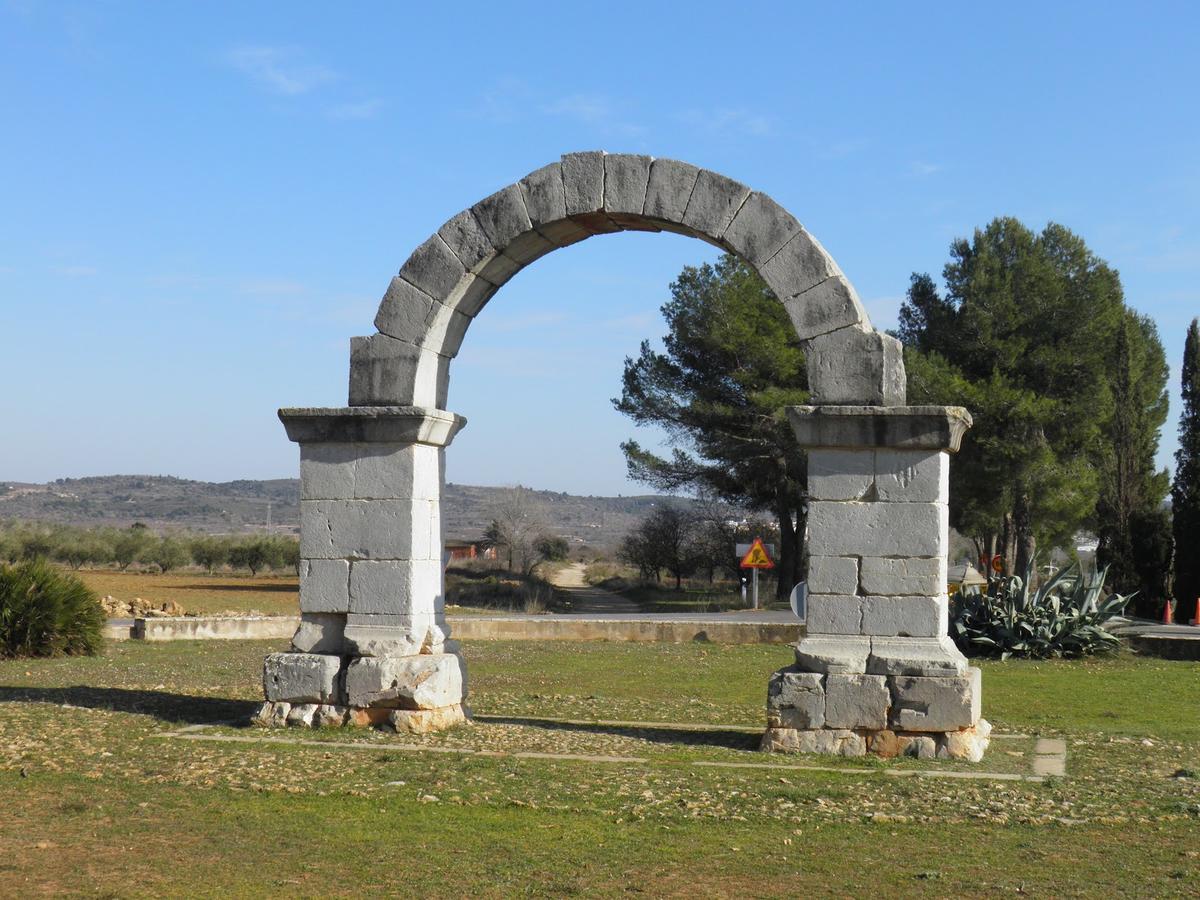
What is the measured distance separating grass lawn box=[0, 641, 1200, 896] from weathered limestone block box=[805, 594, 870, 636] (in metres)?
0.92

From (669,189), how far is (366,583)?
3684 mm

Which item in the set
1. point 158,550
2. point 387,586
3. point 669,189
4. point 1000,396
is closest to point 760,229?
point 669,189

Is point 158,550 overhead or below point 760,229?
below

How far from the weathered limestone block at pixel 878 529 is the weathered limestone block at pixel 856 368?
73 centimetres

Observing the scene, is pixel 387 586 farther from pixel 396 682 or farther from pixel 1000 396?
pixel 1000 396

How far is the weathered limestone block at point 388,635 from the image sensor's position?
982 cm

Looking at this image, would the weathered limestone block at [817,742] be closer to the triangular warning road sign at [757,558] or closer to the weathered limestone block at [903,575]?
the weathered limestone block at [903,575]

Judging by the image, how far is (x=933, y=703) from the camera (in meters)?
8.88

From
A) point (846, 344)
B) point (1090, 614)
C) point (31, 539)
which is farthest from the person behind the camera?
point (31, 539)

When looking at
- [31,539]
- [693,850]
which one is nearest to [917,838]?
[693,850]

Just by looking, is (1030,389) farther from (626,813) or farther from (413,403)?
(626,813)

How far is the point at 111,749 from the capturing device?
29.2ft

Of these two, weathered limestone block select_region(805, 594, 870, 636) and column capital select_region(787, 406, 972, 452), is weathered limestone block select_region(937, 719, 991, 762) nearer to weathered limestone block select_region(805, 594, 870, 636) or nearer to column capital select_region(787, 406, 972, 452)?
weathered limestone block select_region(805, 594, 870, 636)

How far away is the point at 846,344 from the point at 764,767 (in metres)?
2.93
